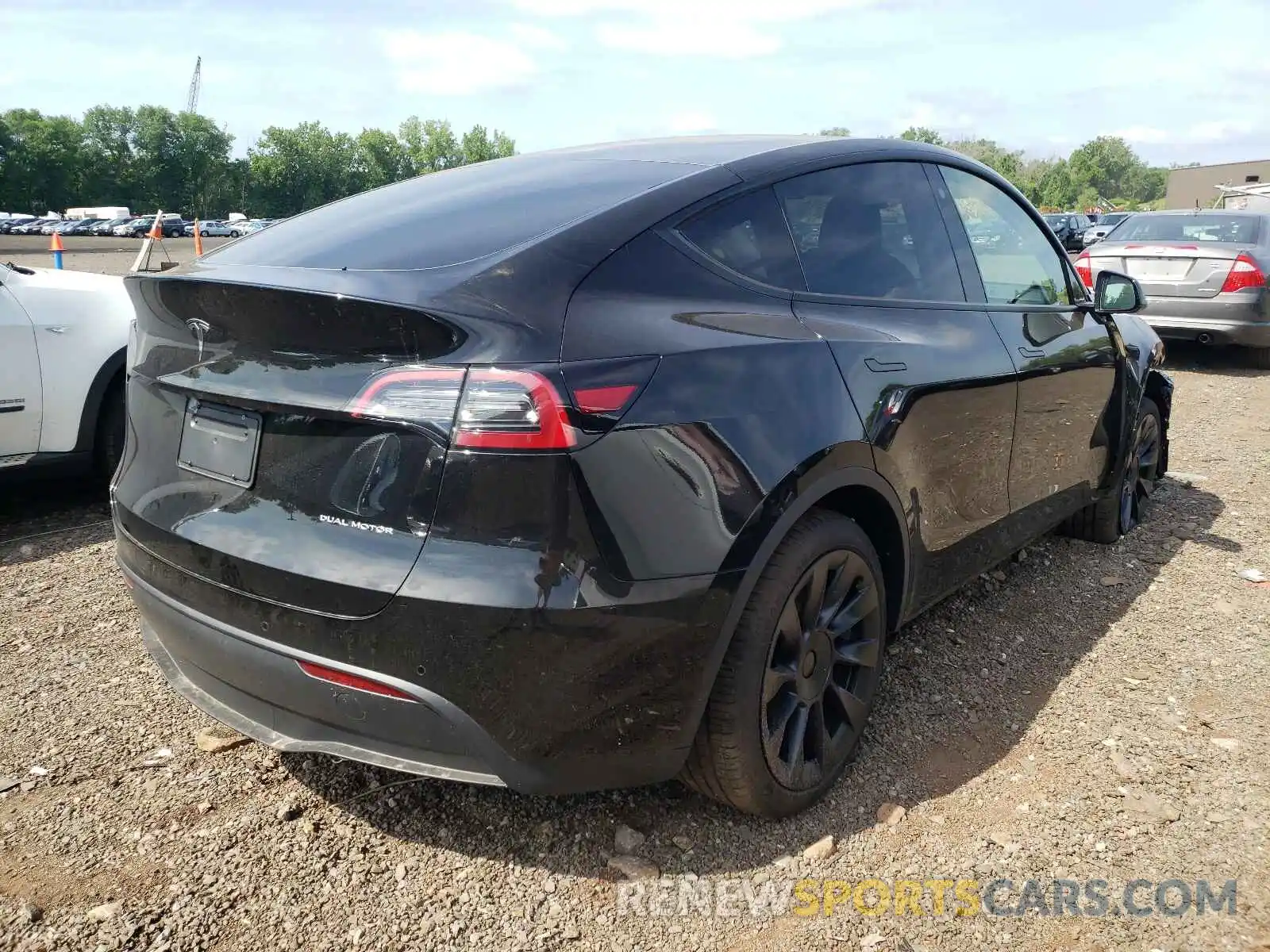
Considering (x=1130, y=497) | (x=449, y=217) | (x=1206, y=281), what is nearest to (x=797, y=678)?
(x=449, y=217)

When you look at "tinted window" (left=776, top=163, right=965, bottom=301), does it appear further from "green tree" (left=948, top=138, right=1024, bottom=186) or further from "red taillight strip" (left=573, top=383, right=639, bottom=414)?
"green tree" (left=948, top=138, right=1024, bottom=186)

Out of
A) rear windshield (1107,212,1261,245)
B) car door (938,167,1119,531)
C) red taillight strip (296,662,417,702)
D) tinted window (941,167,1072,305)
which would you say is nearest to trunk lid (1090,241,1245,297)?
rear windshield (1107,212,1261,245)

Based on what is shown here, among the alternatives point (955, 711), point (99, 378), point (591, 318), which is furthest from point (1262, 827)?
point (99, 378)

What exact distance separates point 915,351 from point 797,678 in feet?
3.39

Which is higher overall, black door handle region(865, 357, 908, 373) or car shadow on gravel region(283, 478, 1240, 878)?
black door handle region(865, 357, 908, 373)

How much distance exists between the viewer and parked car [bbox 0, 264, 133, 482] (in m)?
4.63

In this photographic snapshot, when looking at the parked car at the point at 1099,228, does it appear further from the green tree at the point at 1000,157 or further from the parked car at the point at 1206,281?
the green tree at the point at 1000,157

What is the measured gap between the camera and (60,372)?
15.6 ft

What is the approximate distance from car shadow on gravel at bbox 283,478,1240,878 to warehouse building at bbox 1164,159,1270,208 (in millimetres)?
78269

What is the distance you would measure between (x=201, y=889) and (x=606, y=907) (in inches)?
36.4

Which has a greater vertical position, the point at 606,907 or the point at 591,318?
the point at 591,318

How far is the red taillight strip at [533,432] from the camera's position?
6.24 feet

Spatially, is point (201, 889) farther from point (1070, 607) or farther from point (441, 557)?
point (1070, 607)

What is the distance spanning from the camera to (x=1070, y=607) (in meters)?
4.05
